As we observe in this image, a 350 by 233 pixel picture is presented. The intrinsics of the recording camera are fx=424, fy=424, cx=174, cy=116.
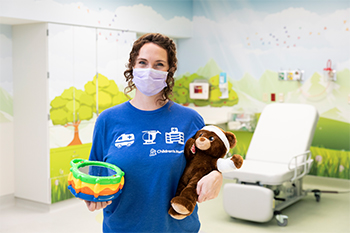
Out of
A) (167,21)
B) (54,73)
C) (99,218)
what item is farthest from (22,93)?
(167,21)

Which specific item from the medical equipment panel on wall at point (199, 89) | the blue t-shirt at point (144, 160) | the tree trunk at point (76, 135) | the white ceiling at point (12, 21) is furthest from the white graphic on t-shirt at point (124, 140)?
the medical equipment panel on wall at point (199, 89)

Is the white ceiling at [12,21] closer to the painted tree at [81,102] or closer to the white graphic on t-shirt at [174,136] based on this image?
the painted tree at [81,102]

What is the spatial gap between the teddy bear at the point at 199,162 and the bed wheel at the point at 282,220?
100 inches

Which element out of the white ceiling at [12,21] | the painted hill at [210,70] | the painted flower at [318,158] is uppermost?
the white ceiling at [12,21]

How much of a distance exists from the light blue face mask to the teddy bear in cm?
24

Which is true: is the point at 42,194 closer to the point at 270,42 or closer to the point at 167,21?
the point at 167,21

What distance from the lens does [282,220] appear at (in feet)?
13.7

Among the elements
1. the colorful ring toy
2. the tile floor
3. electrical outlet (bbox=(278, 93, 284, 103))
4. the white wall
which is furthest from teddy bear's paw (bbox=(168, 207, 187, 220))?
electrical outlet (bbox=(278, 93, 284, 103))

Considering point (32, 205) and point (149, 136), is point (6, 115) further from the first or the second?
point (149, 136)

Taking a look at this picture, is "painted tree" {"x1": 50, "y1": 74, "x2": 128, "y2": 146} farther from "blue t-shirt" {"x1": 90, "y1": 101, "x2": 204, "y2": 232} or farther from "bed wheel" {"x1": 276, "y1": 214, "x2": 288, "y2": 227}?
"blue t-shirt" {"x1": 90, "y1": 101, "x2": 204, "y2": 232}

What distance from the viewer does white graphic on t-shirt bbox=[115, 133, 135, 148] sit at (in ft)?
5.11

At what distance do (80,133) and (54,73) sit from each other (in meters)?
0.77

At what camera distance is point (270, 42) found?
Result: 602 centimetres

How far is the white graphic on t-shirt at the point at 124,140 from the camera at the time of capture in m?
1.56
